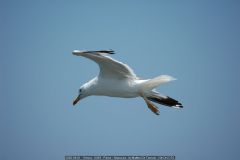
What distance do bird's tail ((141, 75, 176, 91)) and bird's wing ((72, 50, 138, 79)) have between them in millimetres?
290

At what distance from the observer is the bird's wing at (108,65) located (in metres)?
7.71

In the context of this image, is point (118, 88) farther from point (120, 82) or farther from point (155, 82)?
point (155, 82)

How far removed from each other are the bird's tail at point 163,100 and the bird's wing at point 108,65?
24.6 inches

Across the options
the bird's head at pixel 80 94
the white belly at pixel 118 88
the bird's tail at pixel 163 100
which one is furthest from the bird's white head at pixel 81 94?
the bird's tail at pixel 163 100

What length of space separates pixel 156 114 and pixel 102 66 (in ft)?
4.08

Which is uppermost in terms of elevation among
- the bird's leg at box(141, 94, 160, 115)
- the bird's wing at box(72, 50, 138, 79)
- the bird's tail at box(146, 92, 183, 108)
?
the bird's wing at box(72, 50, 138, 79)

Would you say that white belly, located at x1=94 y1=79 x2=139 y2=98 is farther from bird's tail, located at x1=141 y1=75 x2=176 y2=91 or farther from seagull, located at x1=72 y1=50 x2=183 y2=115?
bird's tail, located at x1=141 y1=75 x2=176 y2=91

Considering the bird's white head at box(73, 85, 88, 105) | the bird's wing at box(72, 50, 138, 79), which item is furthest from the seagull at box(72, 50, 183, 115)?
the bird's white head at box(73, 85, 88, 105)

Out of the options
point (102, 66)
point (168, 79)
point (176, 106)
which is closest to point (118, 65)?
point (102, 66)

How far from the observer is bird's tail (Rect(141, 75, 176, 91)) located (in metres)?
8.01

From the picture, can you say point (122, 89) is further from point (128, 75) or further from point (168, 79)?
point (168, 79)

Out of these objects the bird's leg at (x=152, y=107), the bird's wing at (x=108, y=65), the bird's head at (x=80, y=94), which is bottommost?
the bird's leg at (x=152, y=107)

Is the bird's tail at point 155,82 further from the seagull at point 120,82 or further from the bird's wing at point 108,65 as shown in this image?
the bird's wing at point 108,65

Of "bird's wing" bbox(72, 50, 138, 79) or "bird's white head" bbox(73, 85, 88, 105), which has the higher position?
"bird's wing" bbox(72, 50, 138, 79)
